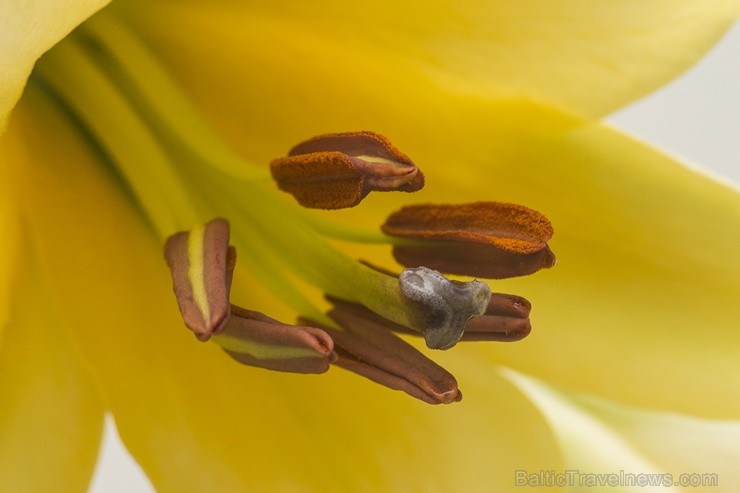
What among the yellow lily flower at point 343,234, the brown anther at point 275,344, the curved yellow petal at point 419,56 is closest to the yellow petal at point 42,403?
the yellow lily flower at point 343,234

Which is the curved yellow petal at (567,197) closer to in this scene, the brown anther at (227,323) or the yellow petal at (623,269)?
the yellow petal at (623,269)

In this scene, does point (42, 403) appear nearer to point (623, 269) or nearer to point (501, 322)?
point (501, 322)

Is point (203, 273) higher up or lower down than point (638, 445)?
higher up

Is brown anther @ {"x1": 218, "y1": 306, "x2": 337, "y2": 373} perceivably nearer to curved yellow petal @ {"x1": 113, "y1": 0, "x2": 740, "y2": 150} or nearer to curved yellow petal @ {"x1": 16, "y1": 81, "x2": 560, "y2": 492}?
curved yellow petal @ {"x1": 16, "y1": 81, "x2": 560, "y2": 492}

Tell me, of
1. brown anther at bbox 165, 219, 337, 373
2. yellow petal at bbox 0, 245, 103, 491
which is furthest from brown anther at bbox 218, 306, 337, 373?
yellow petal at bbox 0, 245, 103, 491

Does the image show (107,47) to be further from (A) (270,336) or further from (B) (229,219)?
(A) (270,336)

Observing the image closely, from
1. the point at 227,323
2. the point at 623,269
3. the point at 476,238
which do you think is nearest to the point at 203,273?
the point at 227,323

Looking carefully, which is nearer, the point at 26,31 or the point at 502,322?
the point at 26,31
